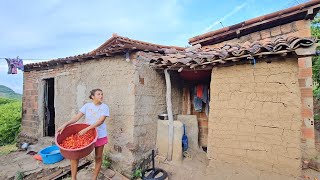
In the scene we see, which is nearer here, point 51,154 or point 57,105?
point 51,154

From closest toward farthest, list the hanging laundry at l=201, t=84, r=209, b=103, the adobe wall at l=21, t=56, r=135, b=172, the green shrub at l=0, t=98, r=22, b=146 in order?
the adobe wall at l=21, t=56, r=135, b=172
the hanging laundry at l=201, t=84, r=209, b=103
the green shrub at l=0, t=98, r=22, b=146

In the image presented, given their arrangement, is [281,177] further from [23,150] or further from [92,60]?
[23,150]

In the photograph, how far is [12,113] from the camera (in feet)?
31.0

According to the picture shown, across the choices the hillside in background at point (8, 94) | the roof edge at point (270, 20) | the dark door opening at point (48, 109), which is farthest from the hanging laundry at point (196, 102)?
the hillside in background at point (8, 94)

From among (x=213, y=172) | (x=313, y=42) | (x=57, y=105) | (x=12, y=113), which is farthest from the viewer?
(x=12, y=113)

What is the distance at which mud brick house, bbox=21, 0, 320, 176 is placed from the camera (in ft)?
11.6

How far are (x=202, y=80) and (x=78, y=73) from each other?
11.3ft

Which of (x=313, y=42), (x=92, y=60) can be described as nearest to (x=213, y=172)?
(x=313, y=42)

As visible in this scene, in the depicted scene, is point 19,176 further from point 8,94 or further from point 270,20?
point 8,94

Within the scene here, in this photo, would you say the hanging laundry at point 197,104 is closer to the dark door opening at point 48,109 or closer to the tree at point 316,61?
the dark door opening at point 48,109

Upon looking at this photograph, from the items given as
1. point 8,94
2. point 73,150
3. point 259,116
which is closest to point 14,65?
point 73,150

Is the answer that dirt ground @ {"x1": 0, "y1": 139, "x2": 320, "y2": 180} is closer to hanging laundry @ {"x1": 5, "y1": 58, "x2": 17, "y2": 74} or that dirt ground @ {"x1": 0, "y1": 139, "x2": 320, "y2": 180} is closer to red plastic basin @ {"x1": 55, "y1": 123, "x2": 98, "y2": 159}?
red plastic basin @ {"x1": 55, "y1": 123, "x2": 98, "y2": 159}

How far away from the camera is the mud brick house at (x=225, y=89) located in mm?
3545

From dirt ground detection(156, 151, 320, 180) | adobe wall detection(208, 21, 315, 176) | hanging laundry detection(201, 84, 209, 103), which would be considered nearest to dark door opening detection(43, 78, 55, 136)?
dirt ground detection(156, 151, 320, 180)
